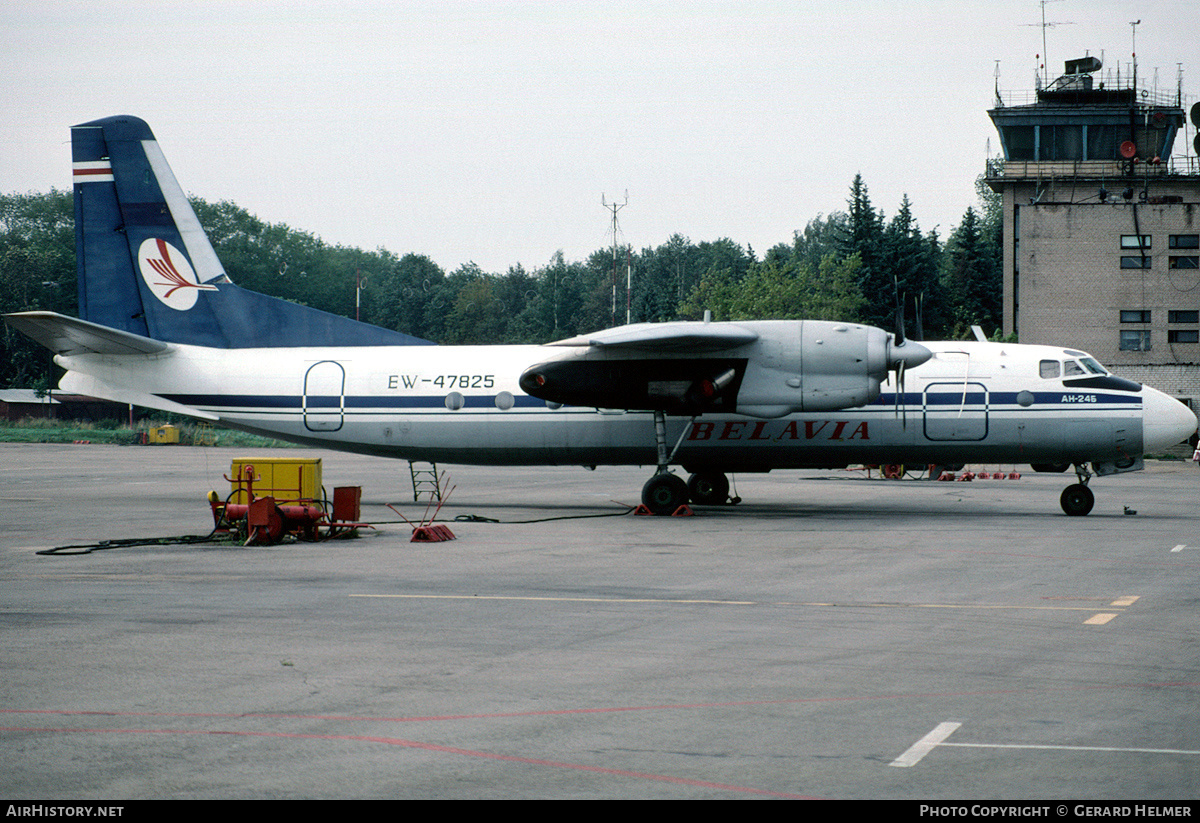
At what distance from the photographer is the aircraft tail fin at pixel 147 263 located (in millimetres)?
25453

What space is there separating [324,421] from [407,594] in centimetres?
1280

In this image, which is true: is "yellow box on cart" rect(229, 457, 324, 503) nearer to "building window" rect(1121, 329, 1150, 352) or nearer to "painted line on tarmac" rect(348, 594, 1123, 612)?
"painted line on tarmac" rect(348, 594, 1123, 612)

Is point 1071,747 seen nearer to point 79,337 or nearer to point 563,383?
point 563,383

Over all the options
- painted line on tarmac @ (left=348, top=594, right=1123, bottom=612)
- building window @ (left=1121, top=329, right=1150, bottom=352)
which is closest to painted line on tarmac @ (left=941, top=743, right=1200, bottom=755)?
painted line on tarmac @ (left=348, top=594, right=1123, bottom=612)

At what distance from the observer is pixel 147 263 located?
84.0ft

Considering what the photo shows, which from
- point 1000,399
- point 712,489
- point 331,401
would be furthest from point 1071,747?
point 331,401

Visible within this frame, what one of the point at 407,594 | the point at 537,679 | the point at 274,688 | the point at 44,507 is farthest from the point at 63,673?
the point at 44,507

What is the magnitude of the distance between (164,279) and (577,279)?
366 ft

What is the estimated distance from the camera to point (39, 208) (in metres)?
113

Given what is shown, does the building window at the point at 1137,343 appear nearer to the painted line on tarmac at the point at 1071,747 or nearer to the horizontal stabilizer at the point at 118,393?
the horizontal stabilizer at the point at 118,393

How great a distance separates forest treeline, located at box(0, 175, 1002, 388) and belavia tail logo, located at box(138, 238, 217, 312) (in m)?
31.3

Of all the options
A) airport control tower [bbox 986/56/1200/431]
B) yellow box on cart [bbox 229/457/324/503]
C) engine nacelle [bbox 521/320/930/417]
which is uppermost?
airport control tower [bbox 986/56/1200/431]

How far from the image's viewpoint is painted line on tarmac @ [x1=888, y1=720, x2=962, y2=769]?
6332 millimetres

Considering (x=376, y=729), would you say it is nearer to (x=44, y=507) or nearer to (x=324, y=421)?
(x=324, y=421)
